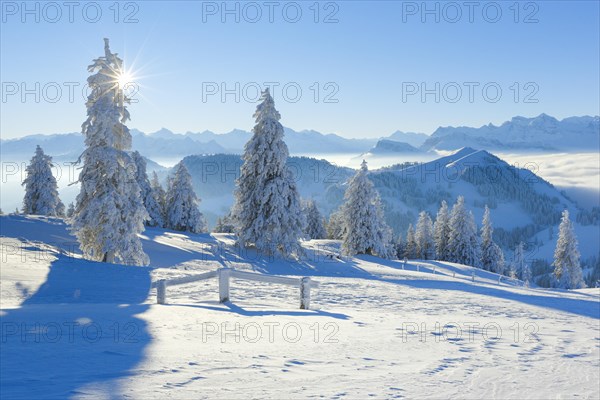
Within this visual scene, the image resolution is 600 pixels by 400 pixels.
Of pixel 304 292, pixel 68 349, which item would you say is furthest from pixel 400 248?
pixel 68 349

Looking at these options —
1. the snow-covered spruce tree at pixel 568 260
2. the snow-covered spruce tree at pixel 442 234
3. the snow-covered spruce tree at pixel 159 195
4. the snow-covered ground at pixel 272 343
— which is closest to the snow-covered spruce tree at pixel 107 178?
the snow-covered ground at pixel 272 343

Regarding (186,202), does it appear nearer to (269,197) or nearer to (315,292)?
(269,197)

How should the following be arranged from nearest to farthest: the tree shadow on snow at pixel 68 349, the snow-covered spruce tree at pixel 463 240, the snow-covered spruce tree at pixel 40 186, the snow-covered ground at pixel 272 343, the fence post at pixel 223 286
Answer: the tree shadow on snow at pixel 68 349 → the snow-covered ground at pixel 272 343 → the fence post at pixel 223 286 → the snow-covered spruce tree at pixel 40 186 → the snow-covered spruce tree at pixel 463 240

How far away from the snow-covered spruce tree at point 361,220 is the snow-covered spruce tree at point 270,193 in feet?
45.5

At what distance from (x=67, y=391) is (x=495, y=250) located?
72575mm

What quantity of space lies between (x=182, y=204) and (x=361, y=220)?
2126 cm

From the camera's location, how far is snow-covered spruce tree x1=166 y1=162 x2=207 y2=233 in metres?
53.6

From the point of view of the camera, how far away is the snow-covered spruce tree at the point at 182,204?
5356 centimetres

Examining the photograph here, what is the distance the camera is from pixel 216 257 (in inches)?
1188

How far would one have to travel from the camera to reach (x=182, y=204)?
176 feet

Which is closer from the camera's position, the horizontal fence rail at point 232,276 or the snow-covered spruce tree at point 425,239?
the horizontal fence rail at point 232,276

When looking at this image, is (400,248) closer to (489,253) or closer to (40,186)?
(489,253)

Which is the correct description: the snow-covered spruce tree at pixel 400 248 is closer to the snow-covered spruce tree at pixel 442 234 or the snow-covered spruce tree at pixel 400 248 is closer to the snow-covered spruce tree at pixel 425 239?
the snow-covered spruce tree at pixel 425 239

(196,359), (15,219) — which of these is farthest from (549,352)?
(15,219)
